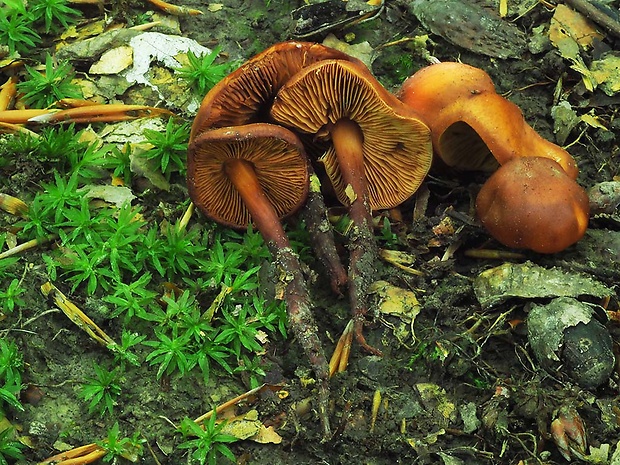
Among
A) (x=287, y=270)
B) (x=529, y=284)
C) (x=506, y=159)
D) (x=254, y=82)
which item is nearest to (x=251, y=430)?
(x=287, y=270)

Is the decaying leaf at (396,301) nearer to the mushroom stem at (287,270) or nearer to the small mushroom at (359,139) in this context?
the small mushroom at (359,139)

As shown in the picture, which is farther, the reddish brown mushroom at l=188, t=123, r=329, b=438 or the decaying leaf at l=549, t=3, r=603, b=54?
the decaying leaf at l=549, t=3, r=603, b=54

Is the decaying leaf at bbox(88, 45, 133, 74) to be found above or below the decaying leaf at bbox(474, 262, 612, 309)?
above

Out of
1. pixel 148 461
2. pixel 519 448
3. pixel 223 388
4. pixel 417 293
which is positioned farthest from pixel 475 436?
pixel 148 461

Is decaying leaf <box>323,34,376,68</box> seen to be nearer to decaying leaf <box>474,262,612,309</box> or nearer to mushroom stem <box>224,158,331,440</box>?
mushroom stem <box>224,158,331,440</box>

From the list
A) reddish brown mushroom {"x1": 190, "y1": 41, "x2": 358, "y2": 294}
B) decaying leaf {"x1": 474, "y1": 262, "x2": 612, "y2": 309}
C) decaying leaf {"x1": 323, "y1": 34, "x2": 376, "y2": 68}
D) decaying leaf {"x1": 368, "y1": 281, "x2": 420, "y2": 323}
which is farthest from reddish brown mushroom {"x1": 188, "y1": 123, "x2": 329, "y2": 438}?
decaying leaf {"x1": 323, "y1": 34, "x2": 376, "y2": 68}

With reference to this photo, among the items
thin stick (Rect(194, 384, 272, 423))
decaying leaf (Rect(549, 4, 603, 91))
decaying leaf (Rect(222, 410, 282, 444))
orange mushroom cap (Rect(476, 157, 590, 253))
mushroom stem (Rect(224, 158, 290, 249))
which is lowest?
decaying leaf (Rect(222, 410, 282, 444))

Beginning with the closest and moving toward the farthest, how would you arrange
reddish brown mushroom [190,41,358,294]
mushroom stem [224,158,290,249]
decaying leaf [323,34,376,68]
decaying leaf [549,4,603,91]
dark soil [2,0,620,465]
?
1. dark soil [2,0,620,465]
2. reddish brown mushroom [190,41,358,294]
3. mushroom stem [224,158,290,249]
4. decaying leaf [549,4,603,91]
5. decaying leaf [323,34,376,68]

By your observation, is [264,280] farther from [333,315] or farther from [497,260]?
[497,260]

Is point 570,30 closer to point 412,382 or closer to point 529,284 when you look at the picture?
point 529,284
